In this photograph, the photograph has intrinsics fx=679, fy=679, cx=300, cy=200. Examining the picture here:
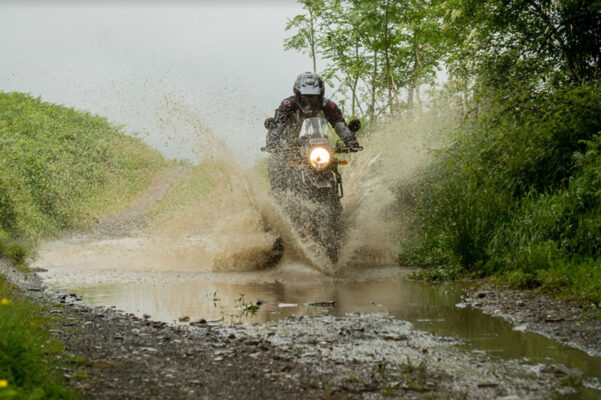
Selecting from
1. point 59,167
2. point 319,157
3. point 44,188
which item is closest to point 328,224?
point 319,157

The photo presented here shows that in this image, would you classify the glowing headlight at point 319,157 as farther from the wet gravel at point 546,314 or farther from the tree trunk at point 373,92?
the tree trunk at point 373,92

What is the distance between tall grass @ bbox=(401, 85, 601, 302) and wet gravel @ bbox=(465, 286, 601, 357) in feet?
1.12

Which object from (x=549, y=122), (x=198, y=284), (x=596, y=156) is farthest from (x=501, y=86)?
(x=198, y=284)

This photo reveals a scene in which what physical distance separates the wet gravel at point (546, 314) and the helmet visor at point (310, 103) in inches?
143

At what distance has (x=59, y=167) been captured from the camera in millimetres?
21000

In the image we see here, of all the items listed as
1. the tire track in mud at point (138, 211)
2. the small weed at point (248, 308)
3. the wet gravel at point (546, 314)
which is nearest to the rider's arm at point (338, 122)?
the wet gravel at point (546, 314)

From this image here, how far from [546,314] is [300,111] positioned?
496 centimetres

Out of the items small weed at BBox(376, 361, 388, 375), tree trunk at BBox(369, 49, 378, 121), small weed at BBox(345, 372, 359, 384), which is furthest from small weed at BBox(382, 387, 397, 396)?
tree trunk at BBox(369, 49, 378, 121)

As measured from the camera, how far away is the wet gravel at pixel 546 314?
5.44m

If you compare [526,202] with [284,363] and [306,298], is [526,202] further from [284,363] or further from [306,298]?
[284,363]

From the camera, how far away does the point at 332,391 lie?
4012 mm

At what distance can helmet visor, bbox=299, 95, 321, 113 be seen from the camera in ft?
32.5

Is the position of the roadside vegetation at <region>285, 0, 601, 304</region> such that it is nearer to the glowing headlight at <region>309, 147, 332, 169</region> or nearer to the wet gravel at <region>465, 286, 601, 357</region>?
the wet gravel at <region>465, 286, 601, 357</region>

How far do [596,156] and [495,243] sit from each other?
68.1 inches
